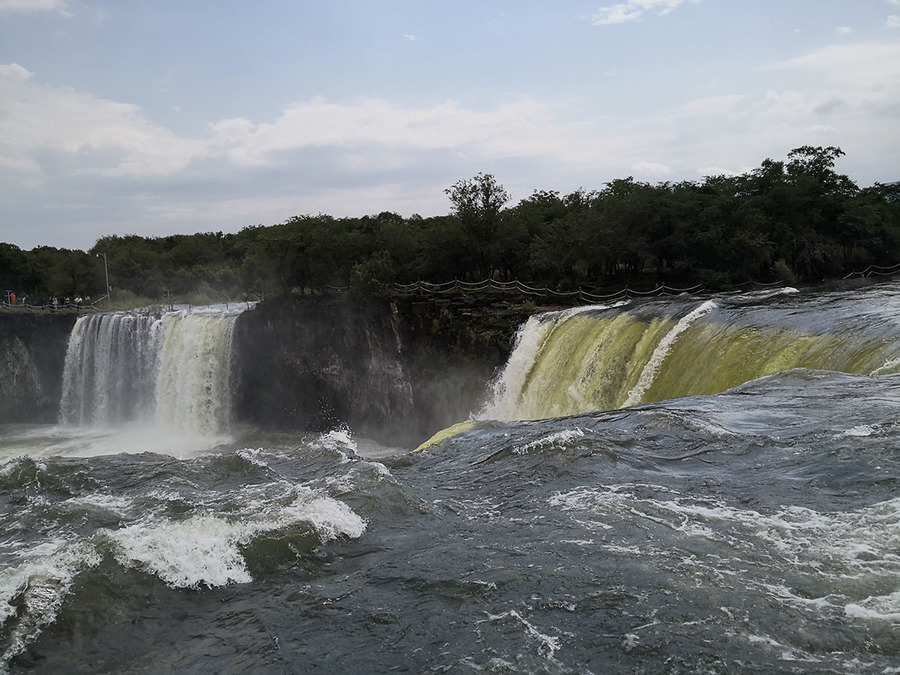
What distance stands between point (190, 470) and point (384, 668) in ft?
18.0

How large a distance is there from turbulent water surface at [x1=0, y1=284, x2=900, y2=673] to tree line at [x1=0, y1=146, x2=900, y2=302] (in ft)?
62.5

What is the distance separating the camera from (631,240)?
2892 centimetres

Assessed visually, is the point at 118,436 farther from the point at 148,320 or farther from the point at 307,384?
the point at 307,384

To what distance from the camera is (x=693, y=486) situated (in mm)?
6609

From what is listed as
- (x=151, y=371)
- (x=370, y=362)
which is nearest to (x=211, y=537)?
(x=370, y=362)

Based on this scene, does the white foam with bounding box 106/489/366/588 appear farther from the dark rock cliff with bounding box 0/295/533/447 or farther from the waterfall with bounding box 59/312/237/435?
the waterfall with bounding box 59/312/237/435

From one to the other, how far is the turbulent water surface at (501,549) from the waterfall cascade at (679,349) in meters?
1.59

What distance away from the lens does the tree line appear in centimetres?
2862

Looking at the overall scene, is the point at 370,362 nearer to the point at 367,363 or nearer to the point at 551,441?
the point at 367,363

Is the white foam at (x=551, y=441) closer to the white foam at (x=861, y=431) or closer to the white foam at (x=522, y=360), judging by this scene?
the white foam at (x=861, y=431)

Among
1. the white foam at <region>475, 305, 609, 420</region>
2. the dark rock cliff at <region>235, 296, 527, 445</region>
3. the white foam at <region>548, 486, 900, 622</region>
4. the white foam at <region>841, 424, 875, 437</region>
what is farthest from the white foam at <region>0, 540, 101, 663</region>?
the dark rock cliff at <region>235, 296, 527, 445</region>

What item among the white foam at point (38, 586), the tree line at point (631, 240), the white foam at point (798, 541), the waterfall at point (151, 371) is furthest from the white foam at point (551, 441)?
the waterfall at point (151, 371)

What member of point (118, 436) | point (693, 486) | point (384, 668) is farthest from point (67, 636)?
point (118, 436)

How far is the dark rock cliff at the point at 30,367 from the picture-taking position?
36.1m
